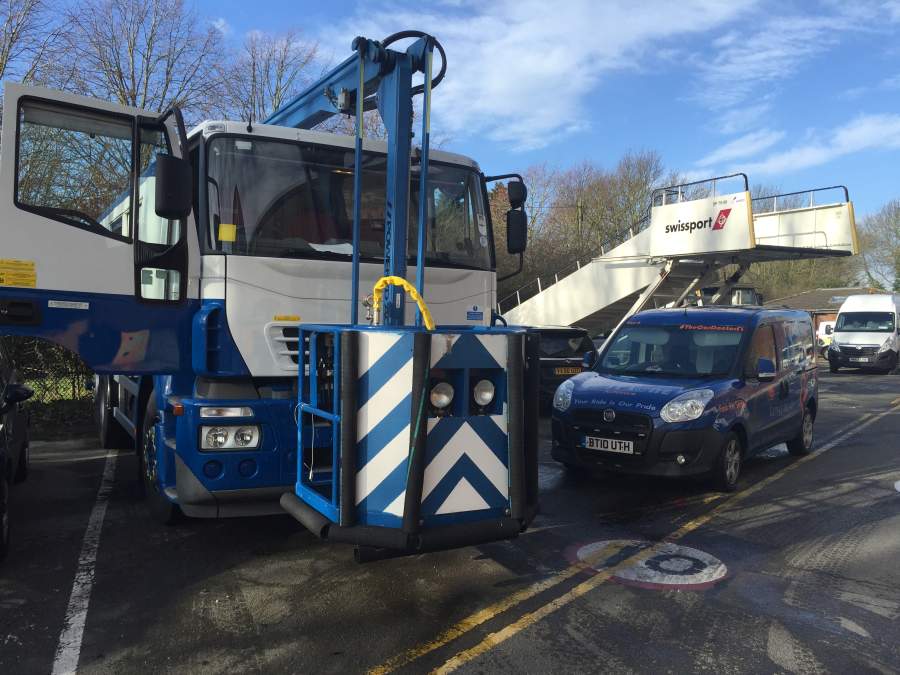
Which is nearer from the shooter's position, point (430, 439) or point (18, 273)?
point (430, 439)

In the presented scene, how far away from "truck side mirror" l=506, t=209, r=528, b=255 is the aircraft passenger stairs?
11.7m

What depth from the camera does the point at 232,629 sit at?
3785mm

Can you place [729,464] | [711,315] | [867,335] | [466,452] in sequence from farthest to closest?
1. [867,335]
2. [711,315]
3. [729,464]
4. [466,452]

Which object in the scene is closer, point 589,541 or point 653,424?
point 589,541

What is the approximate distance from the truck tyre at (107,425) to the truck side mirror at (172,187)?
4873 millimetres

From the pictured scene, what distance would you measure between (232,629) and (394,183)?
3.07 meters

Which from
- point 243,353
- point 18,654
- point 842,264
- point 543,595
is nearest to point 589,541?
point 543,595

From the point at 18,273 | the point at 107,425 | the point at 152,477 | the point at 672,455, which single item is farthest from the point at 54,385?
the point at 672,455

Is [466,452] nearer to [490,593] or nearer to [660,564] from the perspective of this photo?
[490,593]

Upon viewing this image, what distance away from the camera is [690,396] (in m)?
6.68

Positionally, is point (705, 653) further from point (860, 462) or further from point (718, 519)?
point (860, 462)

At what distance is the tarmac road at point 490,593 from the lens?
3523mm

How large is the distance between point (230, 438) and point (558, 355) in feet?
26.8

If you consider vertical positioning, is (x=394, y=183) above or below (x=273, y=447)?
above
